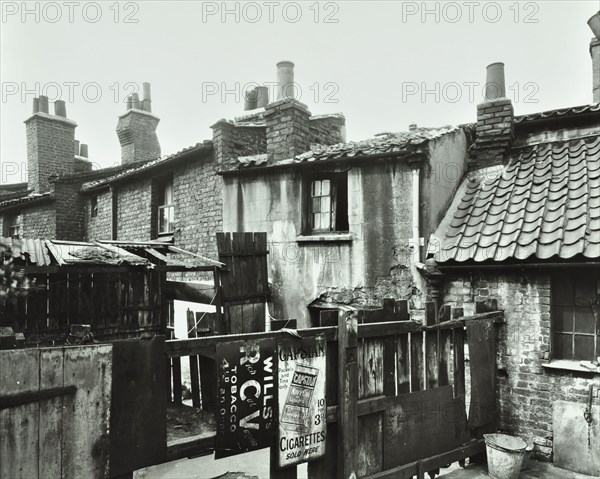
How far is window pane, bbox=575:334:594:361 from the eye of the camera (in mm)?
6215

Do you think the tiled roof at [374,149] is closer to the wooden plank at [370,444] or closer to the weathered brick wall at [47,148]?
the wooden plank at [370,444]

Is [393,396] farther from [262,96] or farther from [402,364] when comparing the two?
[262,96]

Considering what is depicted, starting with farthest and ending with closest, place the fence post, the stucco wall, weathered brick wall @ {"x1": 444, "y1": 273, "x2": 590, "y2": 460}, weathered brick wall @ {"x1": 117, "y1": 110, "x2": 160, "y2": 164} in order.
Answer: weathered brick wall @ {"x1": 117, "y1": 110, "x2": 160, "y2": 164}, the stucco wall, weathered brick wall @ {"x1": 444, "y1": 273, "x2": 590, "y2": 460}, the fence post

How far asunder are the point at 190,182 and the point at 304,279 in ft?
13.6

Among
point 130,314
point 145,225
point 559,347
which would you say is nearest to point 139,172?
point 145,225

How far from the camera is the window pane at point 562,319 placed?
640 centimetres

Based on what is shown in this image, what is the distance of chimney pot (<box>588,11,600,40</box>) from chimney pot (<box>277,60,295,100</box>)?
7.07 metres

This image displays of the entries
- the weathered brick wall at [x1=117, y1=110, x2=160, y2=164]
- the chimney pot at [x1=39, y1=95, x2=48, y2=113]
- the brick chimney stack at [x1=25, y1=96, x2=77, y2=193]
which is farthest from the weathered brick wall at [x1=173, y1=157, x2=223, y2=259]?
the chimney pot at [x1=39, y1=95, x2=48, y2=113]

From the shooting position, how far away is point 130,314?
8.31 metres

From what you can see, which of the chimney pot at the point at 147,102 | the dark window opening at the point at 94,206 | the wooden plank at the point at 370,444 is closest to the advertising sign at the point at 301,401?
the wooden plank at the point at 370,444

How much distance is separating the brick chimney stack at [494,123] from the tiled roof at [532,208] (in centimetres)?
24

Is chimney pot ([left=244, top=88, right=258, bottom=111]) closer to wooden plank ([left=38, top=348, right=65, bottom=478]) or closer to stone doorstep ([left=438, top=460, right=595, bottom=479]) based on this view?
stone doorstep ([left=438, top=460, right=595, bottom=479])

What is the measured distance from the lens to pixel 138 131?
19016 millimetres

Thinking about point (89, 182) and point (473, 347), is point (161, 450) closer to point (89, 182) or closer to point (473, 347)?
point (473, 347)
